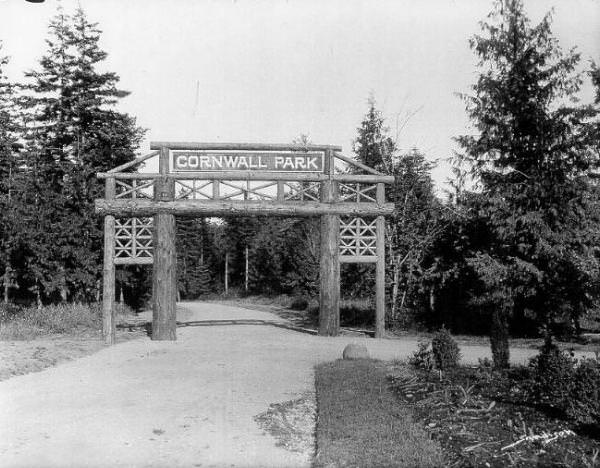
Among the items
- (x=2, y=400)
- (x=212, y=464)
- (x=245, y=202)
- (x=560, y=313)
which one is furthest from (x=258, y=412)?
(x=560, y=313)

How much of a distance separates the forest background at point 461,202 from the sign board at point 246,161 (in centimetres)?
397

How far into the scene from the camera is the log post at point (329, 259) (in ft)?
54.3

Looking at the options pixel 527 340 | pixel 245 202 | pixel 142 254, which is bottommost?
pixel 527 340

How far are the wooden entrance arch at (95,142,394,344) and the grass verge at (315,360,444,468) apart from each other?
7.04 meters

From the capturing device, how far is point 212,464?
19.2 feet

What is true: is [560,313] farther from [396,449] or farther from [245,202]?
[396,449]

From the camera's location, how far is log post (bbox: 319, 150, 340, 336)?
16.6 m

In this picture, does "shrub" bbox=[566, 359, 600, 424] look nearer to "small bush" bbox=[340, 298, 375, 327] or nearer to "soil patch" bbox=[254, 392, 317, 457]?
"soil patch" bbox=[254, 392, 317, 457]

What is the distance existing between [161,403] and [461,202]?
40.2ft

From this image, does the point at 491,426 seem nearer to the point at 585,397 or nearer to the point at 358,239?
the point at 585,397

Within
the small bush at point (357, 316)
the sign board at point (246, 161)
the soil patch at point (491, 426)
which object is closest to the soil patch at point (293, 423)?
the soil patch at point (491, 426)

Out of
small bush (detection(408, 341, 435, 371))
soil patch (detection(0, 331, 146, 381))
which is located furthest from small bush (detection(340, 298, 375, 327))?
small bush (detection(408, 341, 435, 371))

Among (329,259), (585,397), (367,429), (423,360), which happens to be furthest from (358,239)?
(585,397)

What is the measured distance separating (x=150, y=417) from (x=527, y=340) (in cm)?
1336
